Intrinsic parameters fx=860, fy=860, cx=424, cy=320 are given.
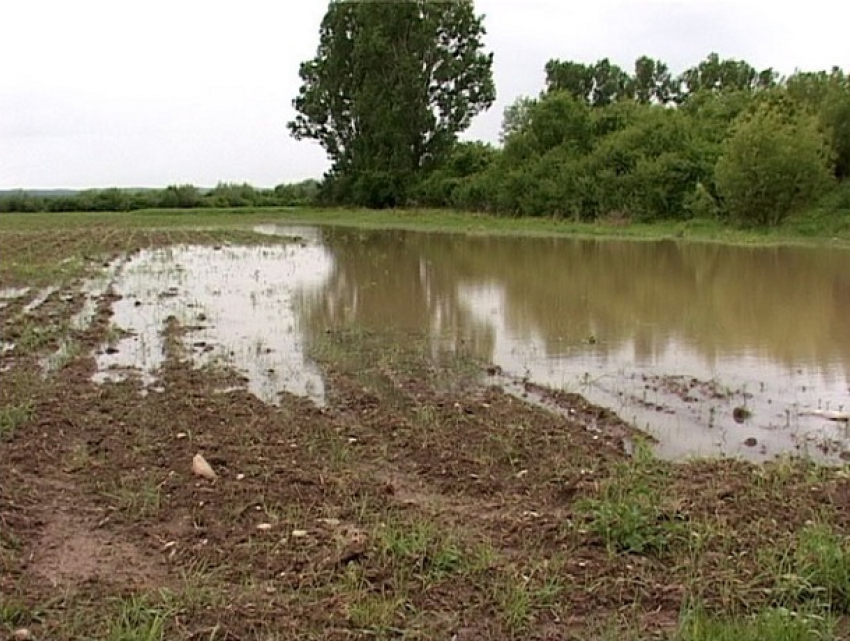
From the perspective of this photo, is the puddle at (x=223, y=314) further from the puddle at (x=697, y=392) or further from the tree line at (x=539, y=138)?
the tree line at (x=539, y=138)

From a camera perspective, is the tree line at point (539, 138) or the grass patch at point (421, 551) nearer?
the grass patch at point (421, 551)

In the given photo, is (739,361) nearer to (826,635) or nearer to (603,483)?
(603,483)

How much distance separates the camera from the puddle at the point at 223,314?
329 inches

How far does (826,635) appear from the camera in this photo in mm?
3146

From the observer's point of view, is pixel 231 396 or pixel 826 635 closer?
pixel 826 635

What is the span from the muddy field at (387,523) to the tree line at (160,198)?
47.5 meters

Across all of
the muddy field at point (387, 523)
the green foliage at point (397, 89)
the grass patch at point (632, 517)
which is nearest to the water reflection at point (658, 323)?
the muddy field at point (387, 523)

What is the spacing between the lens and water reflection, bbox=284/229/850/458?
Answer: 700 cm

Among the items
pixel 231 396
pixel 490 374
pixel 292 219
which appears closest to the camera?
pixel 231 396

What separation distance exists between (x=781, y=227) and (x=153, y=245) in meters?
18.7

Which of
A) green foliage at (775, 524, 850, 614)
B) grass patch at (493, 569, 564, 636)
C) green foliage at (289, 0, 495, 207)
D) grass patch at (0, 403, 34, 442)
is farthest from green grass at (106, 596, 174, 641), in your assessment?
green foliage at (289, 0, 495, 207)

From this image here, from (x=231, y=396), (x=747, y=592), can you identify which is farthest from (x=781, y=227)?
(x=747, y=592)

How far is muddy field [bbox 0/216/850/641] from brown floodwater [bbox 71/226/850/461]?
0.81 metres

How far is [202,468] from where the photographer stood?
5078 millimetres
